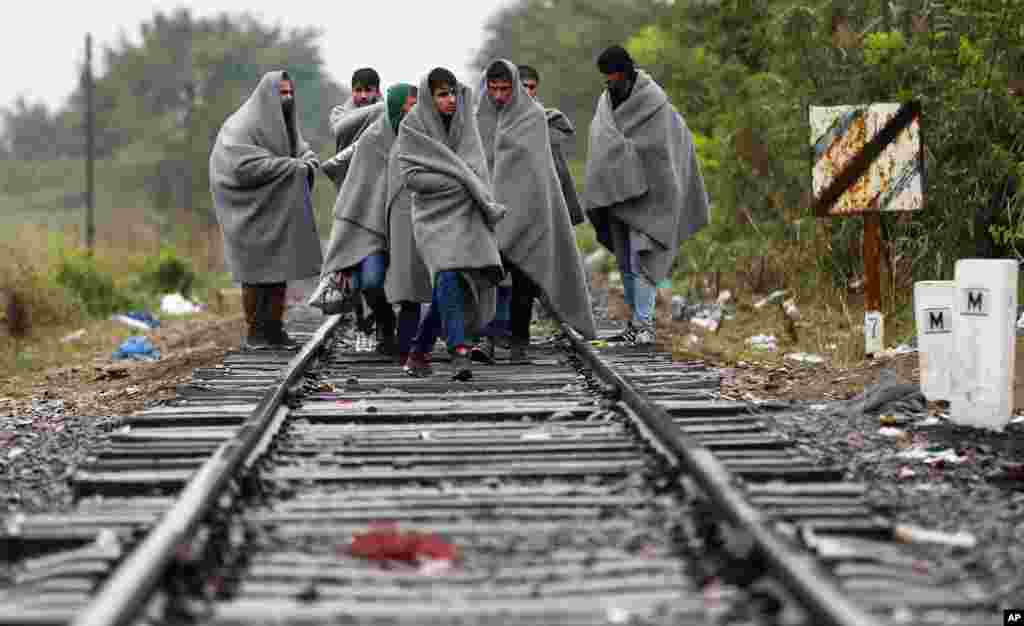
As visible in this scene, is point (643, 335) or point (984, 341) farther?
point (643, 335)

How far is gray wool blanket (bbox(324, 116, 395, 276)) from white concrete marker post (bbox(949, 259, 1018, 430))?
386cm

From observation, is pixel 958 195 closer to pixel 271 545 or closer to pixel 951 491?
pixel 951 491

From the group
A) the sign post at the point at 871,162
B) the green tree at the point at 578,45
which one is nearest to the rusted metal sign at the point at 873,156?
the sign post at the point at 871,162

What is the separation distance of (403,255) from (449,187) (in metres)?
0.74

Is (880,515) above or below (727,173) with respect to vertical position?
below

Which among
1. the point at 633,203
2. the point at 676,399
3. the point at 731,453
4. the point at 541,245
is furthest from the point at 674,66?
the point at 731,453

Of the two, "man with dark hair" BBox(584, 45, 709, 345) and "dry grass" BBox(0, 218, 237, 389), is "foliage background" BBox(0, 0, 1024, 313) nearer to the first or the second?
"man with dark hair" BBox(584, 45, 709, 345)

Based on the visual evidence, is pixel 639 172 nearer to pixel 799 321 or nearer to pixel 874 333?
pixel 799 321

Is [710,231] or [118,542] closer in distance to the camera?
[118,542]

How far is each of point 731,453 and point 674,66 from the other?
15.5 m

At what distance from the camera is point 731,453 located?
5836mm

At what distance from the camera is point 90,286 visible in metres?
17.3

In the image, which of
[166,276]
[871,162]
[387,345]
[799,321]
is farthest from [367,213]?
[166,276]

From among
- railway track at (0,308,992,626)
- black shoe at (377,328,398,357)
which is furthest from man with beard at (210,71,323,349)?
railway track at (0,308,992,626)
